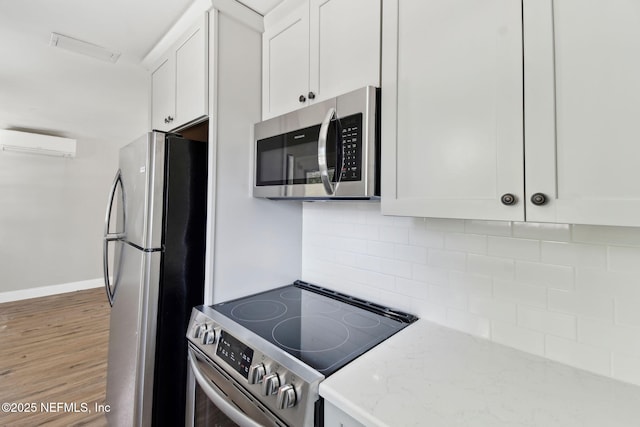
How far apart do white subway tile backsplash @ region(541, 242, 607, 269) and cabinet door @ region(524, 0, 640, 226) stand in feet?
1.07

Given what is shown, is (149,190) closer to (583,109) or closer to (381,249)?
(381,249)

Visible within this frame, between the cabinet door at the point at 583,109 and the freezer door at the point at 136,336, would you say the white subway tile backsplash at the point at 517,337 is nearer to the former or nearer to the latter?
the cabinet door at the point at 583,109

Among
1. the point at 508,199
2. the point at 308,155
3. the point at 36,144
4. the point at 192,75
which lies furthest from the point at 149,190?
the point at 36,144

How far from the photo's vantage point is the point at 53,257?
4.27 metres

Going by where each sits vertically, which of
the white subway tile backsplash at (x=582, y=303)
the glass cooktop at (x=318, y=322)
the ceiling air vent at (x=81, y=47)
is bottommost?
the glass cooktop at (x=318, y=322)

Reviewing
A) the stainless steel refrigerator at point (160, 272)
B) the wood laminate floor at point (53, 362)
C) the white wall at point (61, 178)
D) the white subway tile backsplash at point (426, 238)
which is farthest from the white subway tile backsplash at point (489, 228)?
the white wall at point (61, 178)

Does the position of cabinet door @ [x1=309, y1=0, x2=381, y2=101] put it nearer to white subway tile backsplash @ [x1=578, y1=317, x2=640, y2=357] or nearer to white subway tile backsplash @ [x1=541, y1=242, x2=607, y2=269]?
white subway tile backsplash @ [x1=541, y1=242, x2=607, y2=269]

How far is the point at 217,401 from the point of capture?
3.53 feet

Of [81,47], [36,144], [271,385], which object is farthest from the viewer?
[36,144]

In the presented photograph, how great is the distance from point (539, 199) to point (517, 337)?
22.9 inches

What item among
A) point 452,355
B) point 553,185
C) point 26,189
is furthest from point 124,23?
point 26,189

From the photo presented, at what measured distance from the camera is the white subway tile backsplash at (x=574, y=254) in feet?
2.92

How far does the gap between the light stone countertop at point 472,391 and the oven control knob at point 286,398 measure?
99 millimetres

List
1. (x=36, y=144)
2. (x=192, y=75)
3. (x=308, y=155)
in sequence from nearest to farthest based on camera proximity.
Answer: (x=308, y=155)
(x=192, y=75)
(x=36, y=144)
